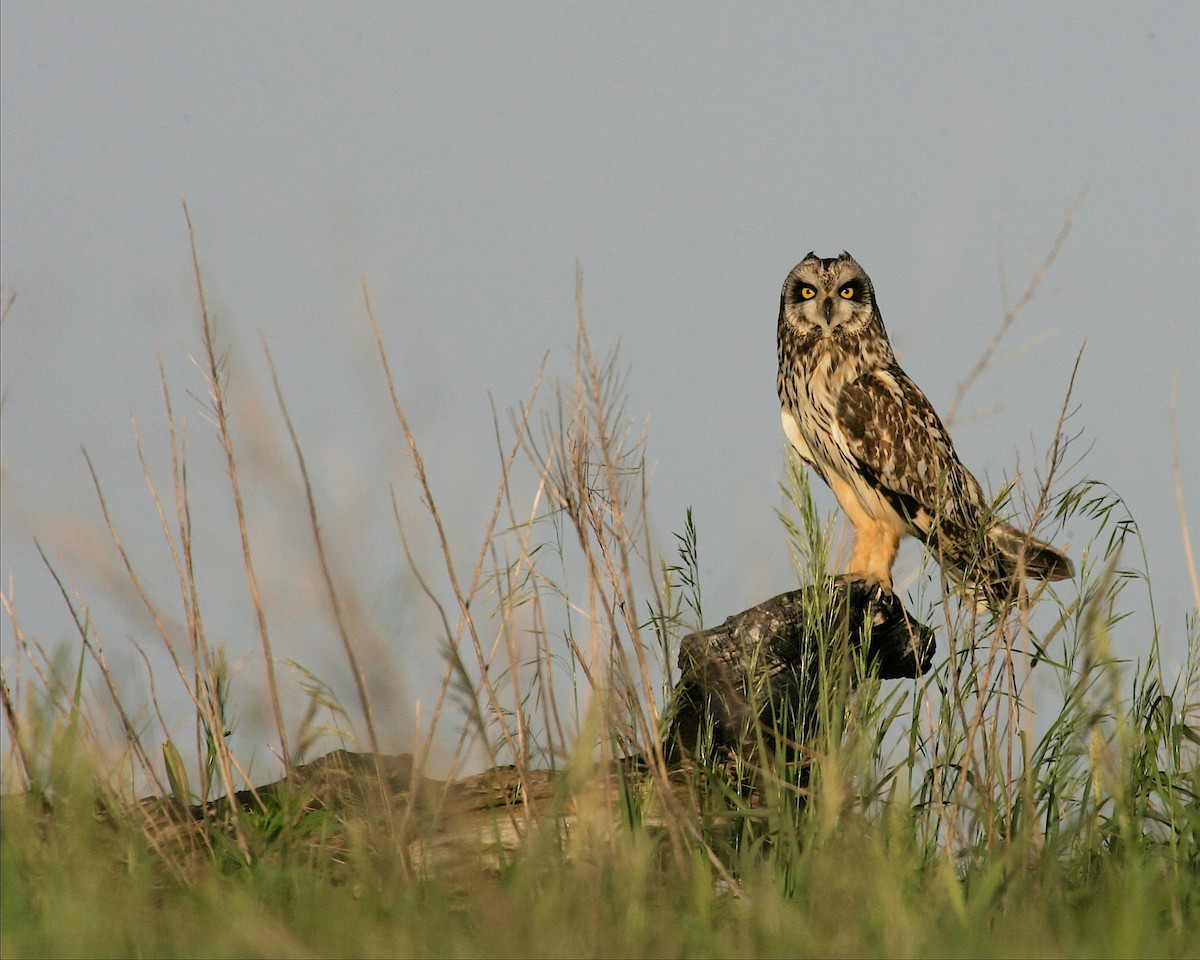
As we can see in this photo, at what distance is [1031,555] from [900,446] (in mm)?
Answer: 1712

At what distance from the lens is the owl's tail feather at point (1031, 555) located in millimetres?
3602

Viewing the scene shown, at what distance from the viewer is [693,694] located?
3.75 metres

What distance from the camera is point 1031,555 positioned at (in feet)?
12.4

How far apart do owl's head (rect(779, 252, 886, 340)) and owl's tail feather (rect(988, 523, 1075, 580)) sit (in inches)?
51.7

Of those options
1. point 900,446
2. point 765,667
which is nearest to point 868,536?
point 900,446

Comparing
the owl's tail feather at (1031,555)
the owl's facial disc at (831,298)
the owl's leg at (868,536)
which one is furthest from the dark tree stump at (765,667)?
the owl's facial disc at (831,298)

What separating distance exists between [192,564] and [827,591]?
162 centimetres

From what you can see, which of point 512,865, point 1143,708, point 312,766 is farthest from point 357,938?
point 1143,708

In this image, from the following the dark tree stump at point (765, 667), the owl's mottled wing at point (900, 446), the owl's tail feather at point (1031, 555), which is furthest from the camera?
the owl's mottled wing at point (900, 446)

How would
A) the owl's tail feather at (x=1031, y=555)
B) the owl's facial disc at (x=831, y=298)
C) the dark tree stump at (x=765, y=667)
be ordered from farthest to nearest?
the owl's facial disc at (x=831, y=298)
the owl's tail feather at (x=1031, y=555)
the dark tree stump at (x=765, y=667)

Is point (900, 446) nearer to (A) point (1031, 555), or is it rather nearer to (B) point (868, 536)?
(B) point (868, 536)

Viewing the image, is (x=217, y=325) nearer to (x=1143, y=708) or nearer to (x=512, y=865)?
(x=512, y=865)

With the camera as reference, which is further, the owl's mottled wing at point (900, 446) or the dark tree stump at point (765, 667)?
the owl's mottled wing at point (900, 446)

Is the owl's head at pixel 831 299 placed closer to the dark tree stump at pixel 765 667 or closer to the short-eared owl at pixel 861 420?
the short-eared owl at pixel 861 420
